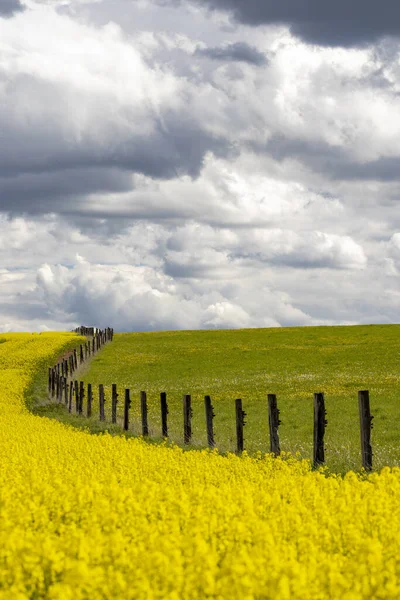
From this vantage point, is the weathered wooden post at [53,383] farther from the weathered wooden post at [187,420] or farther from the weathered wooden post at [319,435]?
the weathered wooden post at [319,435]

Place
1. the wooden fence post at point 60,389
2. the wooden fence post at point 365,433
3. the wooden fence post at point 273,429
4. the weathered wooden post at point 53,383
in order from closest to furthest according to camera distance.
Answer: the wooden fence post at point 365,433 → the wooden fence post at point 273,429 → the wooden fence post at point 60,389 → the weathered wooden post at point 53,383

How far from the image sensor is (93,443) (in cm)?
2011

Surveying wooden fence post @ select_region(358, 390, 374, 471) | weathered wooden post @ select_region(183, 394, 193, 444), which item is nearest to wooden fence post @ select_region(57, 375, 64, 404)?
weathered wooden post @ select_region(183, 394, 193, 444)

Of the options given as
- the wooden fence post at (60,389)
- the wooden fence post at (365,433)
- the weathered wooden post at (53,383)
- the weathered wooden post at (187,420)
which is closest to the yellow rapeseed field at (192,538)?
the wooden fence post at (365,433)

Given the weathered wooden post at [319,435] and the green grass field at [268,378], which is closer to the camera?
the weathered wooden post at [319,435]

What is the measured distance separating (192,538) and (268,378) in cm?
3518

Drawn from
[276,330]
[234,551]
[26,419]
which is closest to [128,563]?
[234,551]

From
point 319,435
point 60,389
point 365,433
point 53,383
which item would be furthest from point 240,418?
point 53,383

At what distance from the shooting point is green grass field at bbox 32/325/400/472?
24.2m

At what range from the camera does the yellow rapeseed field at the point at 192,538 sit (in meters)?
5.95

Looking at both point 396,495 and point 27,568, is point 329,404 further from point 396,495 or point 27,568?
point 27,568

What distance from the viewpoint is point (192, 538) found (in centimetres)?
718

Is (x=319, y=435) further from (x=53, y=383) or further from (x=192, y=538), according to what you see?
(x=53, y=383)

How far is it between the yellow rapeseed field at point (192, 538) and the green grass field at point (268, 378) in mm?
8648
